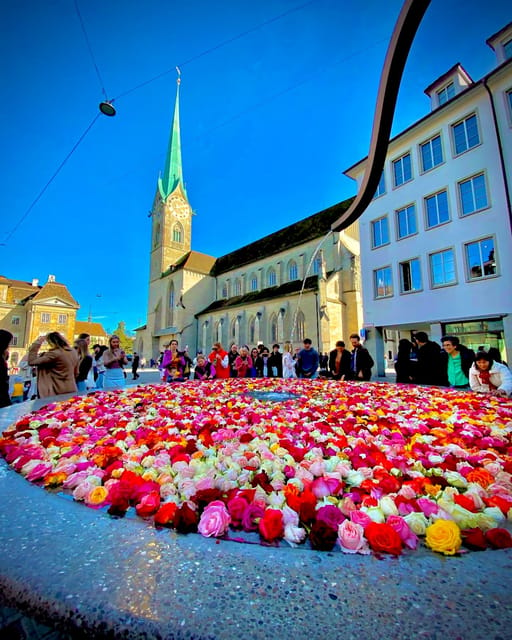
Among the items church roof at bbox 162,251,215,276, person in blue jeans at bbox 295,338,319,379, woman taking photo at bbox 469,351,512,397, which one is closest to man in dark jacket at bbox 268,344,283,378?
person in blue jeans at bbox 295,338,319,379

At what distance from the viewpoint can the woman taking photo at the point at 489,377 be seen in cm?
488

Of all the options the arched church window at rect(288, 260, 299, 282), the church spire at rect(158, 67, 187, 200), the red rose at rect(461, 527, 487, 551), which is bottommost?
the red rose at rect(461, 527, 487, 551)

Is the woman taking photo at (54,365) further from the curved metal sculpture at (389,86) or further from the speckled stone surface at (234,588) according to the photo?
the curved metal sculpture at (389,86)

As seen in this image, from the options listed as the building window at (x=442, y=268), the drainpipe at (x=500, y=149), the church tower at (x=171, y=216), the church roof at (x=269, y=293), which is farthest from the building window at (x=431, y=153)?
the church tower at (x=171, y=216)

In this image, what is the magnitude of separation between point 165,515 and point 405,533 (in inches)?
36.5

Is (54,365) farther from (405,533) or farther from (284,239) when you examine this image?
(284,239)

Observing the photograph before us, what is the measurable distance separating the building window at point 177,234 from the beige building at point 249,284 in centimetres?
17

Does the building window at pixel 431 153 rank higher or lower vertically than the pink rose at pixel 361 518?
higher

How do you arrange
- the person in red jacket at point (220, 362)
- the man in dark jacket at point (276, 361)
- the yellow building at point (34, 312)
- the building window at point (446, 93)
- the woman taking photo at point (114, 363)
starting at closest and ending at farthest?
the woman taking photo at point (114, 363)
the person in red jacket at point (220, 362)
the man in dark jacket at point (276, 361)
the building window at point (446, 93)
the yellow building at point (34, 312)

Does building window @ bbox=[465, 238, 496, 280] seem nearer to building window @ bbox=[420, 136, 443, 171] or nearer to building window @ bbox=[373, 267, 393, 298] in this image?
building window @ bbox=[373, 267, 393, 298]

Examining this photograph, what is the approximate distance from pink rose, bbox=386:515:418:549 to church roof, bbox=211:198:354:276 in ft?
110

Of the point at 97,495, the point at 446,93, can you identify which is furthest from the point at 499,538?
the point at 446,93

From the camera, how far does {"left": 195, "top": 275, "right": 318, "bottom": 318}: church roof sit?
31.7 meters

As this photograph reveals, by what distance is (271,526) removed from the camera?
1186 millimetres
